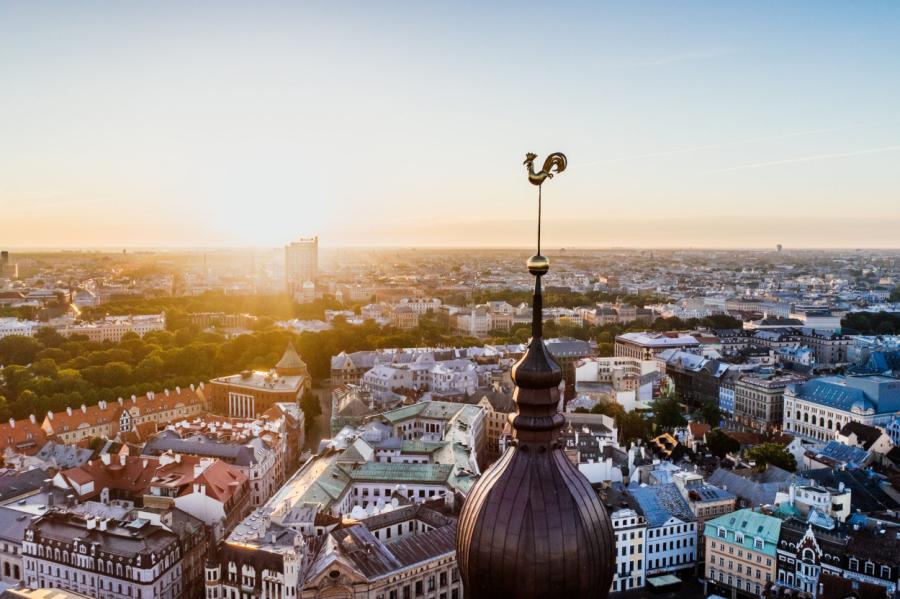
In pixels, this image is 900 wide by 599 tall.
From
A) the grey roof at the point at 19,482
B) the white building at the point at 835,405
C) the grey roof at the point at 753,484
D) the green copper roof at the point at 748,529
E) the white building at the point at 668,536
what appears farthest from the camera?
the white building at the point at 835,405

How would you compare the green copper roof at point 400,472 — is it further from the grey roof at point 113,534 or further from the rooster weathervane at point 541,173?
the rooster weathervane at point 541,173

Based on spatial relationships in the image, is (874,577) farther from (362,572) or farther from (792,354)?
(792,354)

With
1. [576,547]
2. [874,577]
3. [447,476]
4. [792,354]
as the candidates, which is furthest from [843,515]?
[792,354]

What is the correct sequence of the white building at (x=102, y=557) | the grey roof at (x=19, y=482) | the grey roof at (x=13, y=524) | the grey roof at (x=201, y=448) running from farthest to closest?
1. the grey roof at (x=201, y=448)
2. the grey roof at (x=19, y=482)
3. the grey roof at (x=13, y=524)
4. the white building at (x=102, y=557)

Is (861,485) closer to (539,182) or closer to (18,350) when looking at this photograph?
(539,182)

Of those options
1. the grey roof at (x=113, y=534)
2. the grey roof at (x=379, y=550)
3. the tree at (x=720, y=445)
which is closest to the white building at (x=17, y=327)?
the grey roof at (x=113, y=534)

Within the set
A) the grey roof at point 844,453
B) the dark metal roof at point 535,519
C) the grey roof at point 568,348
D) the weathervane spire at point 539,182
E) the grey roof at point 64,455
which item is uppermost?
the weathervane spire at point 539,182

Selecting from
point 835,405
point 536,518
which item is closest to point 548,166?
point 536,518

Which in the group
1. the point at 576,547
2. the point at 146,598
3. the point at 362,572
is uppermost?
the point at 576,547
